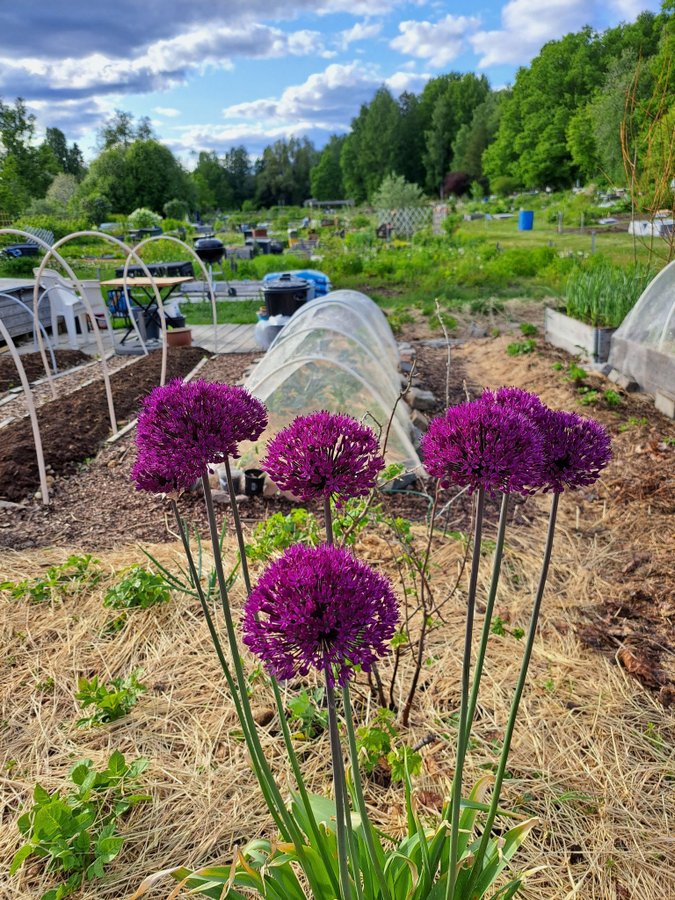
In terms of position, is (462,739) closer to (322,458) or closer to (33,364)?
(322,458)

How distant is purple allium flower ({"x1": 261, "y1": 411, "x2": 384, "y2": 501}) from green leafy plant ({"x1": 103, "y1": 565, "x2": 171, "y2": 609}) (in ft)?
6.83

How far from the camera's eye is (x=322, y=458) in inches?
42.4

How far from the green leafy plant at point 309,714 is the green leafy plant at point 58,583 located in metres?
1.47

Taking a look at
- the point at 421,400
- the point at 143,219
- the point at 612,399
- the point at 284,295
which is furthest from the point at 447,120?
the point at 612,399

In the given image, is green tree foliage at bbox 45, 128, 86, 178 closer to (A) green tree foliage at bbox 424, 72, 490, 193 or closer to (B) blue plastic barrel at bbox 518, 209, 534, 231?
(A) green tree foliage at bbox 424, 72, 490, 193

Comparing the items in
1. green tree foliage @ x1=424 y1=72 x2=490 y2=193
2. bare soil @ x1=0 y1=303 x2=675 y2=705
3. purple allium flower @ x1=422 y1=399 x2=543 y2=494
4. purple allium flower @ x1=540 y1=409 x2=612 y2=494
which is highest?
green tree foliage @ x1=424 y1=72 x2=490 y2=193

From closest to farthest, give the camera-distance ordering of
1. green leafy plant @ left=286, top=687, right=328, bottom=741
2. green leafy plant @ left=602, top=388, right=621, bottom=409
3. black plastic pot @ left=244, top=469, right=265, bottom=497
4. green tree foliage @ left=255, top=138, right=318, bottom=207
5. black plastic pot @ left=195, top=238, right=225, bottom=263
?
1. green leafy plant @ left=286, top=687, right=328, bottom=741
2. black plastic pot @ left=244, top=469, right=265, bottom=497
3. green leafy plant @ left=602, top=388, right=621, bottom=409
4. black plastic pot @ left=195, top=238, right=225, bottom=263
5. green tree foliage @ left=255, top=138, right=318, bottom=207

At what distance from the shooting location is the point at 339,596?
85 centimetres

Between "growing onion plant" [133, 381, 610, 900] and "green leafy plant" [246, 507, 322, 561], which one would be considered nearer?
"growing onion plant" [133, 381, 610, 900]

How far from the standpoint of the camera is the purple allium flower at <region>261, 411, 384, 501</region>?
1.08 meters

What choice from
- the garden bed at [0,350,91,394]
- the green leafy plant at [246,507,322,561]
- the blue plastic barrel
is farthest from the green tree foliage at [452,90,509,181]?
the green leafy plant at [246,507,322,561]

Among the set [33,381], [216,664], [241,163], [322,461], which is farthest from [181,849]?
[241,163]

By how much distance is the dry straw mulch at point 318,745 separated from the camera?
1.83 m

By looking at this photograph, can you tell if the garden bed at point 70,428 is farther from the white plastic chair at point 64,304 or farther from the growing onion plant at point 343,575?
the growing onion plant at point 343,575
